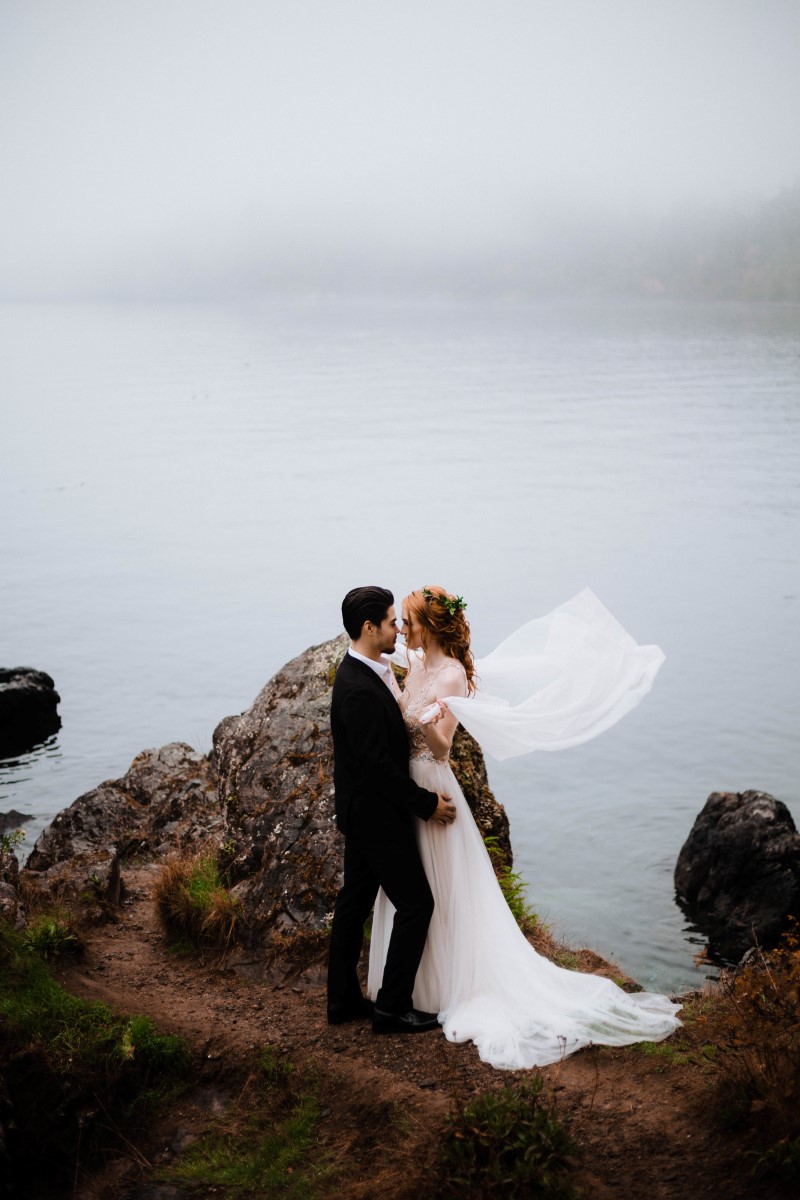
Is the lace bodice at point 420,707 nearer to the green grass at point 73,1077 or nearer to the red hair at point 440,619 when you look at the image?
the red hair at point 440,619

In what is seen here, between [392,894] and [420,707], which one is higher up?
[420,707]

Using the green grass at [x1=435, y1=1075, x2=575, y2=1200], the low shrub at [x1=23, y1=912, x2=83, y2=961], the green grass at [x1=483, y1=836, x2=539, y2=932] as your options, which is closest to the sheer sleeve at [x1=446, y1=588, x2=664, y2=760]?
the green grass at [x1=483, y1=836, x2=539, y2=932]

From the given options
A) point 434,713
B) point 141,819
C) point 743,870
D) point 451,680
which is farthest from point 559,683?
point 743,870

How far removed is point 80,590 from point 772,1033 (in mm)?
54782

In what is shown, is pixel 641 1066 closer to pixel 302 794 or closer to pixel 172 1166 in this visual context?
pixel 172 1166

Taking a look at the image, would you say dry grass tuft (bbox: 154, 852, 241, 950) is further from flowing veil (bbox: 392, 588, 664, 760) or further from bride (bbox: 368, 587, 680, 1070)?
flowing veil (bbox: 392, 588, 664, 760)

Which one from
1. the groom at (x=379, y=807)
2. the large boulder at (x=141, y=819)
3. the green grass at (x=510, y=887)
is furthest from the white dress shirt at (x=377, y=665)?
the large boulder at (x=141, y=819)

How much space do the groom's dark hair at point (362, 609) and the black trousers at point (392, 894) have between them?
3.86ft

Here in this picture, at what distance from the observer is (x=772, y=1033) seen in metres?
6.09

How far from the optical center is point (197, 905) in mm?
9242

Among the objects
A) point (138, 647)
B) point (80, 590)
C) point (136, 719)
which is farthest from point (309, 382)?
point (136, 719)

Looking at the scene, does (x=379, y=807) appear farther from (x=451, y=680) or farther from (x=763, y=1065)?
(x=763, y=1065)

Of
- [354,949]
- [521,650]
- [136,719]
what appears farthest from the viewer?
[136,719]

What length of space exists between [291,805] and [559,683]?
2647mm
